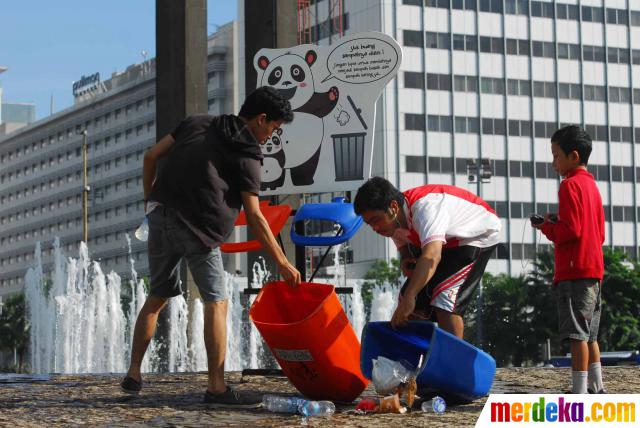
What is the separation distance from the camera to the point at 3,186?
132500mm

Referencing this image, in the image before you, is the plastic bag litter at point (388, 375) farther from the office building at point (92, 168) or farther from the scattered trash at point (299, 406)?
the office building at point (92, 168)

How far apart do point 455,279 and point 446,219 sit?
1.17 ft

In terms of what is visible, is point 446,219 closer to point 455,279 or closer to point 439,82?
point 455,279

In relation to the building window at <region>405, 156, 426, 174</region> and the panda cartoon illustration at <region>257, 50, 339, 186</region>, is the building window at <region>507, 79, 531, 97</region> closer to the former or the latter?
the building window at <region>405, 156, 426, 174</region>

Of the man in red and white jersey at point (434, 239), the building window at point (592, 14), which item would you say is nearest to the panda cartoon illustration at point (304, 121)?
the man in red and white jersey at point (434, 239)

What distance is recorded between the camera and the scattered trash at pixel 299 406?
6059 mm

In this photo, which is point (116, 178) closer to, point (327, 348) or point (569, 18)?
point (569, 18)

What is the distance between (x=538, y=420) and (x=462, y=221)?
1875mm

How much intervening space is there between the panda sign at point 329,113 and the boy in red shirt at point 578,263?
7.75 feet

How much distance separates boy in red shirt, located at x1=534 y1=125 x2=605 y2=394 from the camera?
669 centimetres

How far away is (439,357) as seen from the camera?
6285 millimetres

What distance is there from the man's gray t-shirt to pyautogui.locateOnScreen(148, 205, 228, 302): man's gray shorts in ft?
0.20

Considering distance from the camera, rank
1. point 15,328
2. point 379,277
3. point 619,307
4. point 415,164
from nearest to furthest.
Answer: point 619,307 → point 379,277 → point 415,164 → point 15,328

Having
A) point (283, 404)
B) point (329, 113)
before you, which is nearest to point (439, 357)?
point (283, 404)
